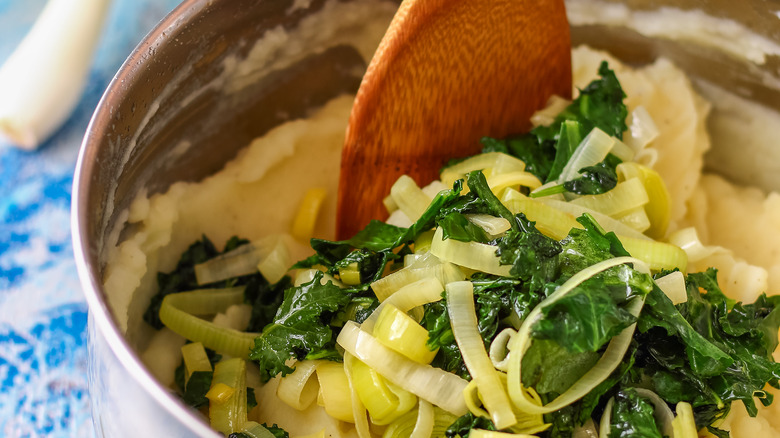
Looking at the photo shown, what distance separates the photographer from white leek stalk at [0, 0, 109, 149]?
8.35ft

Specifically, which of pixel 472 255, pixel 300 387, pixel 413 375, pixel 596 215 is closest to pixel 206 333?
pixel 300 387

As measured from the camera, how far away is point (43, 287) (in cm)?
230

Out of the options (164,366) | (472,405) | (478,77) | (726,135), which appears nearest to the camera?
(472,405)

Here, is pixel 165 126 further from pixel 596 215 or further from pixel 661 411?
pixel 661 411

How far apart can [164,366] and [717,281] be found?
1524 mm

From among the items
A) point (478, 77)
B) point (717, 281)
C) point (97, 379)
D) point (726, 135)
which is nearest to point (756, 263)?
point (717, 281)

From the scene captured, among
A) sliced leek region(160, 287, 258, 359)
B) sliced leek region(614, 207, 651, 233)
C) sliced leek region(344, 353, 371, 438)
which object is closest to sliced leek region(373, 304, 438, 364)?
sliced leek region(344, 353, 371, 438)

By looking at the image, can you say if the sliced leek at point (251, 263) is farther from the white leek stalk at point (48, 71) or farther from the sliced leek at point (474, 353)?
the white leek stalk at point (48, 71)

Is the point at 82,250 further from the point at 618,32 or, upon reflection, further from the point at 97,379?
the point at 618,32

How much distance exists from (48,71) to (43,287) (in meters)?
0.82

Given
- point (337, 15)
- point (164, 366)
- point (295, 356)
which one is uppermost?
point (337, 15)

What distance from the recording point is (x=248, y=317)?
203 cm

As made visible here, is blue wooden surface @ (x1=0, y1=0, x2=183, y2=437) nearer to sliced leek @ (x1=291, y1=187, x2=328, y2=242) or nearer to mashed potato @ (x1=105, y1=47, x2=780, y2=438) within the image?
mashed potato @ (x1=105, y1=47, x2=780, y2=438)

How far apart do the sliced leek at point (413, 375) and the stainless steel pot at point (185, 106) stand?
466 mm
